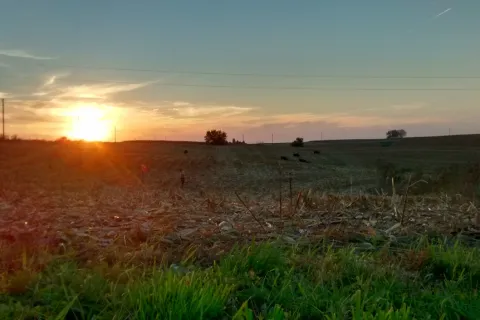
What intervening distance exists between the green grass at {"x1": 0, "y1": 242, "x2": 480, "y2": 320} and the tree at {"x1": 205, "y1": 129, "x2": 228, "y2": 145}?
70622 mm

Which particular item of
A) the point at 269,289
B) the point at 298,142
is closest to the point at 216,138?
the point at 298,142

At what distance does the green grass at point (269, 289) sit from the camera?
8.88ft

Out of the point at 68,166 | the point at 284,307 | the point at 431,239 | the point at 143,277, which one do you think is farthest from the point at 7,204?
the point at 68,166

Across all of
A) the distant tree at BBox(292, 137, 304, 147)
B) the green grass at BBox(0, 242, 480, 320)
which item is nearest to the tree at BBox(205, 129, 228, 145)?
the distant tree at BBox(292, 137, 304, 147)

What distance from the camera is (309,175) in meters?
39.3

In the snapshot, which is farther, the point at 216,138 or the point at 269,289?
the point at 216,138

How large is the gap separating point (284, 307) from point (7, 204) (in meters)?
4.45

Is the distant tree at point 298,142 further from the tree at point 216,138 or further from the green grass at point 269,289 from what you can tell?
the green grass at point 269,289

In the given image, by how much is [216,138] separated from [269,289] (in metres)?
72.1

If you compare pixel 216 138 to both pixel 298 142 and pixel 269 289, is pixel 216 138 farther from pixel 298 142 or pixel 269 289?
pixel 269 289

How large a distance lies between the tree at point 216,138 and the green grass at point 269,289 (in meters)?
70.6

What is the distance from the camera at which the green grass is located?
2.71 meters

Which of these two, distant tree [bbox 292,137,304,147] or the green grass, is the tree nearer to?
distant tree [bbox 292,137,304,147]

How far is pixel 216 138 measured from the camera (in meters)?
75.2
